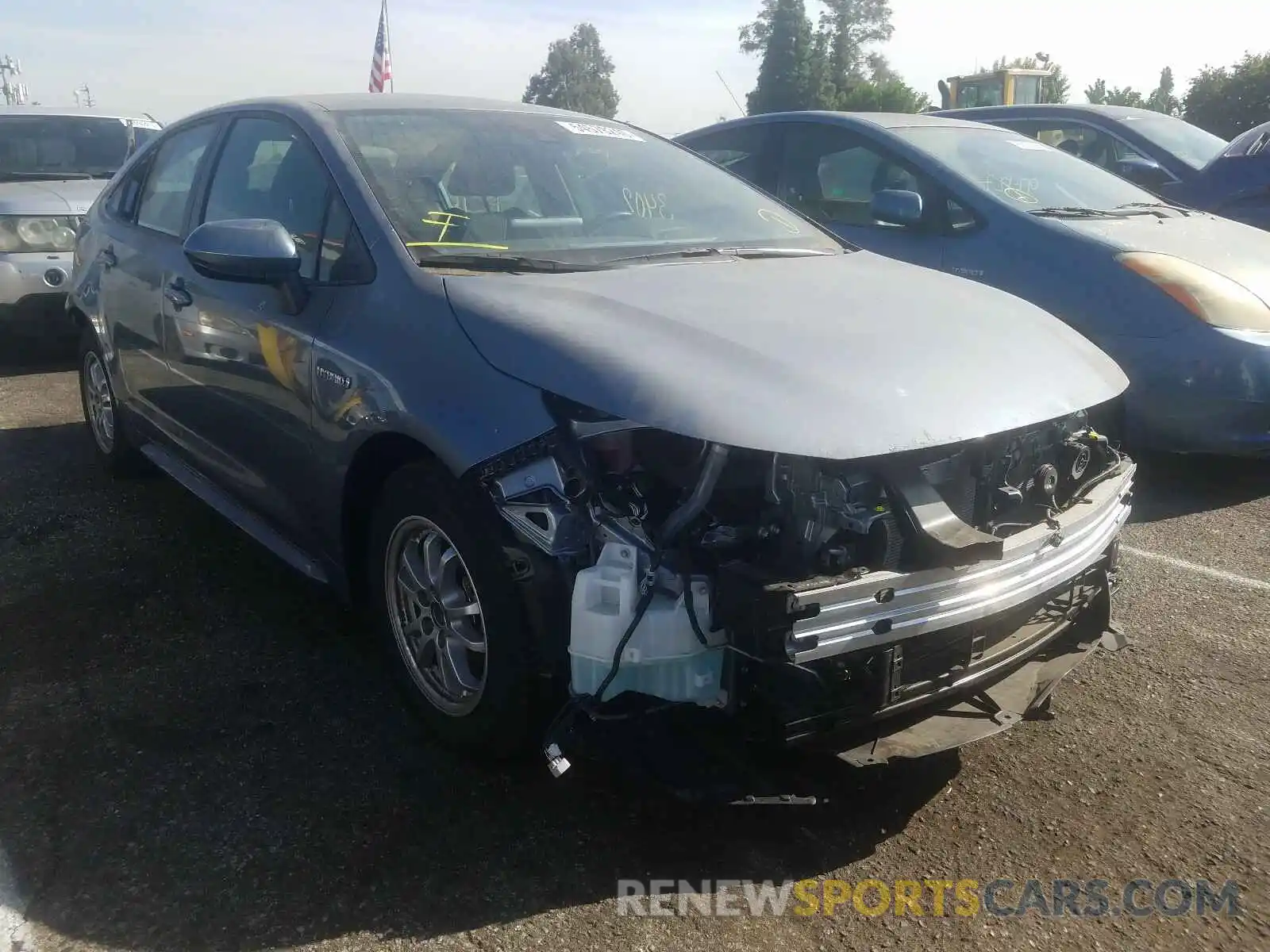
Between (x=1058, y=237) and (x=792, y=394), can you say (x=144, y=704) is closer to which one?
(x=792, y=394)

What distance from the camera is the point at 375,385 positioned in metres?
2.82

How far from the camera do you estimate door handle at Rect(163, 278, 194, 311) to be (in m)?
3.88

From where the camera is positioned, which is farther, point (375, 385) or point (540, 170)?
point (540, 170)

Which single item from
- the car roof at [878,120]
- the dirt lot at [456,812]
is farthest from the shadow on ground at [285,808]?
the car roof at [878,120]

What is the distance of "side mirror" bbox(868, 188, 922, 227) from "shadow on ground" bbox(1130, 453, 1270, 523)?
5.43 feet

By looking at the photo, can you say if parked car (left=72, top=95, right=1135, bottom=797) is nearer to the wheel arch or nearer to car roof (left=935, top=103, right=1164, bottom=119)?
the wheel arch

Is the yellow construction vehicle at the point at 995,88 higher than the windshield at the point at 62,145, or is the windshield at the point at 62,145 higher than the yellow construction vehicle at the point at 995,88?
the yellow construction vehicle at the point at 995,88

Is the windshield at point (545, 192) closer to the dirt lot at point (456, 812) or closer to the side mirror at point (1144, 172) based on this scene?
the dirt lot at point (456, 812)

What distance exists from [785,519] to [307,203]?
1.89 meters

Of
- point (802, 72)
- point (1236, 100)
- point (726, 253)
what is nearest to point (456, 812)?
point (726, 253)

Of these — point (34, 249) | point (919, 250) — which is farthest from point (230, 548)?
point (34, 249)

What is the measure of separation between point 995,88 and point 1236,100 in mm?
24455

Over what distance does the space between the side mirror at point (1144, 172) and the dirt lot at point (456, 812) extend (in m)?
4.76

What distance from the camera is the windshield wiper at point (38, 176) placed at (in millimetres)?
8250
